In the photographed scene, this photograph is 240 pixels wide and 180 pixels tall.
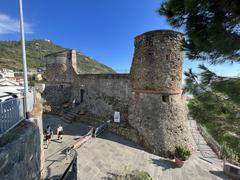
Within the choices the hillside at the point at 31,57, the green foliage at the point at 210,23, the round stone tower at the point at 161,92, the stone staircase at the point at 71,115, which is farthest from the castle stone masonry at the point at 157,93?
the hillside at the point at 31,57

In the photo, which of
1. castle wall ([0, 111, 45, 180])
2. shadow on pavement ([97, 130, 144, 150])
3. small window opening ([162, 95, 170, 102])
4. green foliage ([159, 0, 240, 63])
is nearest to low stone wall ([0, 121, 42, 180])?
castle wall ([0, 111, 45, 180])

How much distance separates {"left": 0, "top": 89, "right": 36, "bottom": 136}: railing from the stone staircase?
9.67 m

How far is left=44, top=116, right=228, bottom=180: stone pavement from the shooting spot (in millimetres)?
7039

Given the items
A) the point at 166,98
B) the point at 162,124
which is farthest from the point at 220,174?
the point at 166,98

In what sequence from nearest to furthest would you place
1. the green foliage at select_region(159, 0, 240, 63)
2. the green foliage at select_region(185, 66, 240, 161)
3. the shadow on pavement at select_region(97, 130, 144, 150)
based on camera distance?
the green foliage at select_region(159, 0, 240, 63) < the green foliage at select_region(185, 66, 240, 161) < the shadow on pavement at select_region(97, 130, 144, 150)

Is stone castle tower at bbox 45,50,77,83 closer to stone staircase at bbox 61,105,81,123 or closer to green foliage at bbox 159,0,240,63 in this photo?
stone staircase at bbox 61,105,81,123

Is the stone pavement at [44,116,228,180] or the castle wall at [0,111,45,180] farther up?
the castle wall at [0,111,45,180]

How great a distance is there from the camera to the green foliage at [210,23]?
2881 mm

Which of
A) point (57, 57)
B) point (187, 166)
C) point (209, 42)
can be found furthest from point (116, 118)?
point (57, 57)

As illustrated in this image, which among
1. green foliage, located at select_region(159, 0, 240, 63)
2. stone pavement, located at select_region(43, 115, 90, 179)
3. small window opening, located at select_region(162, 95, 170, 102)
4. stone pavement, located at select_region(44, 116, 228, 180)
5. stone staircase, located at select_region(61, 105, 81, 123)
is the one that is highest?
green foliage, located at select_region(159, 0, 240, 63)

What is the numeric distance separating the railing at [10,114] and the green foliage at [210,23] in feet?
15.1

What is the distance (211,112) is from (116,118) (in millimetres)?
8715

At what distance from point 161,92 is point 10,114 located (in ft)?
27.2

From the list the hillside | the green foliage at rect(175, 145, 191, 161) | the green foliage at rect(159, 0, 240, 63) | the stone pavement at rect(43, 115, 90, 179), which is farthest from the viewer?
the hillside
